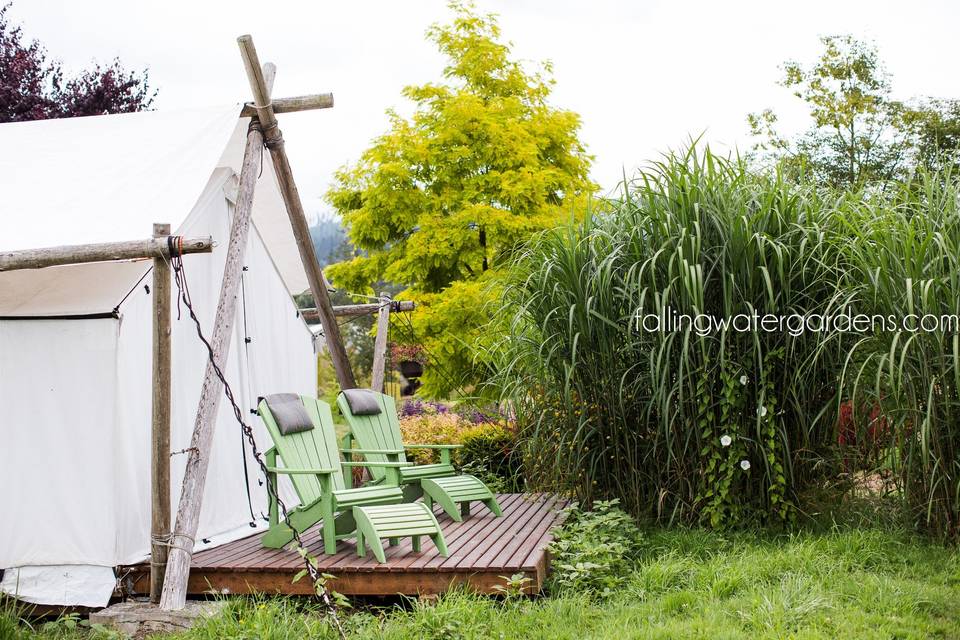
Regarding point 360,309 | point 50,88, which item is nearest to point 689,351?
point 360,309

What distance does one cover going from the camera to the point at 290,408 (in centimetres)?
491

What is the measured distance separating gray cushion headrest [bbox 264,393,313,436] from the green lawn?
40.5 inches

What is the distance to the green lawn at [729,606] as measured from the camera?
3.35 meters

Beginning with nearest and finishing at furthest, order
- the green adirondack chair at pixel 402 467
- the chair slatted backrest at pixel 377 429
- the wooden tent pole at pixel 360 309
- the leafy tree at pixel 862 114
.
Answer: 1. the green adirondack chair at pixel 402 467
2. the chair slatted backrest at pixel 377 429
3. the wooden tent pole at pixel 360 309
4. the leafy tree at pixel 862 114

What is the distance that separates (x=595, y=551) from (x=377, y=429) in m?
2.06

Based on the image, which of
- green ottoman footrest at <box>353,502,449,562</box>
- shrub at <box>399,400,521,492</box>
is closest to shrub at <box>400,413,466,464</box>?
shrub at <box>399,400,521,492</box>

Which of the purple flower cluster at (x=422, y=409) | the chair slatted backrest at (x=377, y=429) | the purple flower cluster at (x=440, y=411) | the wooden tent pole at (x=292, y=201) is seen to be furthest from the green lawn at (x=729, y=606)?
the purple flower cluster at (x=422, y=409)

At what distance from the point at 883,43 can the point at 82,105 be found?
1527cm

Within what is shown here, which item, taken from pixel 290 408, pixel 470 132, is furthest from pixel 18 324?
pixel 470 132

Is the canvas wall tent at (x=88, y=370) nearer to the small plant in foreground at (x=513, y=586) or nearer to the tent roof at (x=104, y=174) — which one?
the tent roof at (x=104, y=174)

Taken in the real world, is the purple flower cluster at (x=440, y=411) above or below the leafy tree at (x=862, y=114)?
below

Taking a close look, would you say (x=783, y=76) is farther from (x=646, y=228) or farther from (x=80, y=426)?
(x=80, y=426)

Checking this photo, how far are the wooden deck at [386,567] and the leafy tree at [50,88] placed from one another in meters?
10.6

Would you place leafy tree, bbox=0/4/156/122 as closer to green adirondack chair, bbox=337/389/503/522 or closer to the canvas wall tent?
the canvas wall tent
